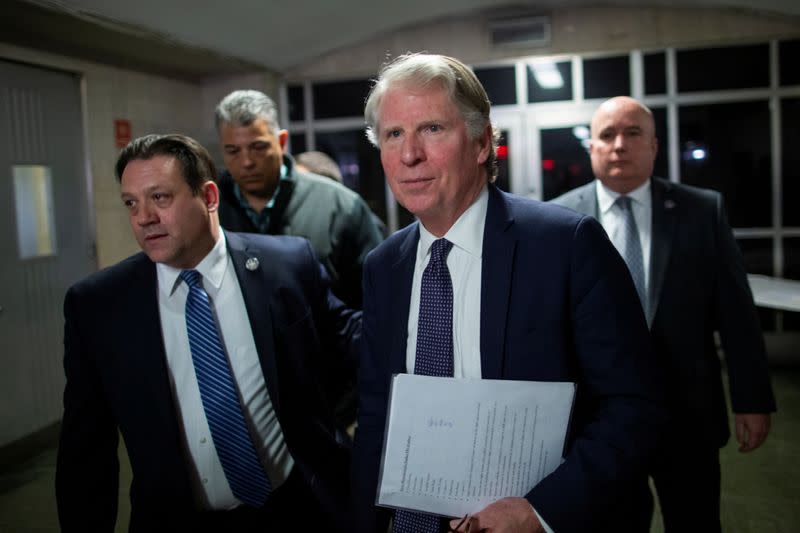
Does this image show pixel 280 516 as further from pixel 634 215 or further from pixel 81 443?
pixel 634 215

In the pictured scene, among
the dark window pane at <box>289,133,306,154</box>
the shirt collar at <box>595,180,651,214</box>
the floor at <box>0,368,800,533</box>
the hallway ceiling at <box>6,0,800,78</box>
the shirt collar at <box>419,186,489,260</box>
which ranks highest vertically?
the hallway ceiling at <box>6,0,800,78</box>

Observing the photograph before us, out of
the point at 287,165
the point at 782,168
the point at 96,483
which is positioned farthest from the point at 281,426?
the point at 782,168

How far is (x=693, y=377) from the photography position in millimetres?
2125

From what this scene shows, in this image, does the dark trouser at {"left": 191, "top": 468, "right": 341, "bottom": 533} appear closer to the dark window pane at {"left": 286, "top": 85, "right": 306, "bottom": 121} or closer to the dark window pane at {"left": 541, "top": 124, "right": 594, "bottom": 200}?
the dark window pane at {"left": 541, "top": 124, "right": 594, "bottom": 200}

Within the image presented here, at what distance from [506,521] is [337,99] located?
6.66 metres

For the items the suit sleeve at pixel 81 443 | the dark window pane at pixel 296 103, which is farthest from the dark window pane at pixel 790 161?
the suit sleeve at pixel 81 443

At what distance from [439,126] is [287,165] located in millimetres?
1465

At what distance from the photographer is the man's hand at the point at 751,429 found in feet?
7.18

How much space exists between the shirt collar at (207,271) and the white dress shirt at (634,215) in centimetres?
126

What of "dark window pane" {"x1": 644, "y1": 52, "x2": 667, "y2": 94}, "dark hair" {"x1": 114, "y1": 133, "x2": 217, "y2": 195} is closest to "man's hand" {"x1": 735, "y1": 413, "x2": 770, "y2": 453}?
"dark hair" {"x1": 114, "y1": 133, "x2": 217, "y2": 195}

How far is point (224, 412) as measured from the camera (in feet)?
5.25

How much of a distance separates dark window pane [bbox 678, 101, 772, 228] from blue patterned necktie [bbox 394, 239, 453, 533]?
5934mm

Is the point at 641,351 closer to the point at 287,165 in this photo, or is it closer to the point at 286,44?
the point at 287,165

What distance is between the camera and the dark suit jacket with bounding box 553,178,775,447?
2.12 meters
